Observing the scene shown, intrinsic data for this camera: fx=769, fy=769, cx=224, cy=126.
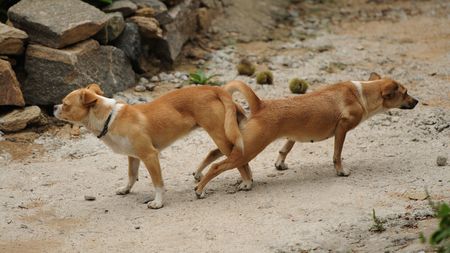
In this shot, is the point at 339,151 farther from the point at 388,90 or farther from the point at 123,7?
the point at 123,7

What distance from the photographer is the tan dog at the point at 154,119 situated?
9172mm

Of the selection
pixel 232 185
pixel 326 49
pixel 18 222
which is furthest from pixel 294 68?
pixel 18 222

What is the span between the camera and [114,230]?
8562 mm

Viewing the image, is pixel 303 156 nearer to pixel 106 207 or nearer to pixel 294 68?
pixel 106 207

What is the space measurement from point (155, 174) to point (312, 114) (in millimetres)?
2120

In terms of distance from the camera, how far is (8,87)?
38.8 ft

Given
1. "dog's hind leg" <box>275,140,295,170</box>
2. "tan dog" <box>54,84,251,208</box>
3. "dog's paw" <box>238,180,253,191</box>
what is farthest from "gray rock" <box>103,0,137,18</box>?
"dog's paw" <box>238,180,253,191</box>

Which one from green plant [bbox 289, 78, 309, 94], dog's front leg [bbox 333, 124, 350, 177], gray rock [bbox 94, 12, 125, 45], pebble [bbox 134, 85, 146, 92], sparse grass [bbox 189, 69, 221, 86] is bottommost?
pebble [bbox 134, 85, 146, 92]

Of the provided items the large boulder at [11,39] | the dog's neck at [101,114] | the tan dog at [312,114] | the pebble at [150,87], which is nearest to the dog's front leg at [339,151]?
the tan dog at [312,114]

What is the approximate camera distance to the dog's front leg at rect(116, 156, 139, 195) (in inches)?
381

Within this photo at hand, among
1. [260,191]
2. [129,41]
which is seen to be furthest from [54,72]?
[260,191]

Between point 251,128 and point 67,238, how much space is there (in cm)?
254

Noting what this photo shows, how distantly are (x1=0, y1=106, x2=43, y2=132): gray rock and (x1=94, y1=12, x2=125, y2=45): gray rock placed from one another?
1.90m

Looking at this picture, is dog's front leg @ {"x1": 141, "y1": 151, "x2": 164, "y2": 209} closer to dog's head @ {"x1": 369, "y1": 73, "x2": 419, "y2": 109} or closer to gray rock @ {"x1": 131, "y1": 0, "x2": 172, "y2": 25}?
dog's head @ {"x1": 369, "y1": 73, "x2": 419, "y2": 109}
